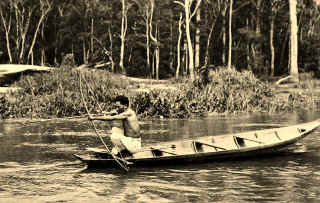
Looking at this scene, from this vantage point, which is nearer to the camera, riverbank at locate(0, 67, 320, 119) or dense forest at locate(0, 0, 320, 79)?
riverbank at locate(0, 67, 320, 119)

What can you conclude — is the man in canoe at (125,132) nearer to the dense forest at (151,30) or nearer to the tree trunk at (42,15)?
the dense forest at (151,30)

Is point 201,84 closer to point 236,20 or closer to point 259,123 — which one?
point 259,123

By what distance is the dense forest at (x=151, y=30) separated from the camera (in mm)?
46594

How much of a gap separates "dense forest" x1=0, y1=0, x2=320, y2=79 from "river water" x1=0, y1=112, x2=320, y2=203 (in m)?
32.7

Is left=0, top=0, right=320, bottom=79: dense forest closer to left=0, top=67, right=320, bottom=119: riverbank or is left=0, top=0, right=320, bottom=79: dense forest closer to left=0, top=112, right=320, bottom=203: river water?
left=0, top=67, right=320, bottom=119: riverbank

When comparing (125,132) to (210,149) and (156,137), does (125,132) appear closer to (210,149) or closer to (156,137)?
(210,149)

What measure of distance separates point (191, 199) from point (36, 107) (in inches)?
569

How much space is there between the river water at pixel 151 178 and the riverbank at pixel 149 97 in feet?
20.0

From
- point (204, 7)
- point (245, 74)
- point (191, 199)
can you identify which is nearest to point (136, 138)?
point (191, 199)

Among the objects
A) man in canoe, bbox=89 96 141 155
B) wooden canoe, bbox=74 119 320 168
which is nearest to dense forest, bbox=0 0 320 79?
wooden canoe, bbox=74 119 320 168

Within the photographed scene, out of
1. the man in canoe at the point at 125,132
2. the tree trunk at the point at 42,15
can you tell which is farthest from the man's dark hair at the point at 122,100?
the tree trunk at the point at 42,15

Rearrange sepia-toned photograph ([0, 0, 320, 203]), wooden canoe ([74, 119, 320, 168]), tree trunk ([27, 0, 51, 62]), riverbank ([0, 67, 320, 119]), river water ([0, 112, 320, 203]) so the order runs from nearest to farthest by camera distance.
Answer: river water ([0, 112, 320, 203]) < sepia-toned photograph ([0, 0, 320, 203]) < wooden canoe ([74, 119, 320, 168]) < riverbank ([0, 67, 320, 119]) < tree trunk ([27, 0, 51, 62])

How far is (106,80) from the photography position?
2412 centimetres

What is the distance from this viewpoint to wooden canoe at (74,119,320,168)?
10.6 meters
